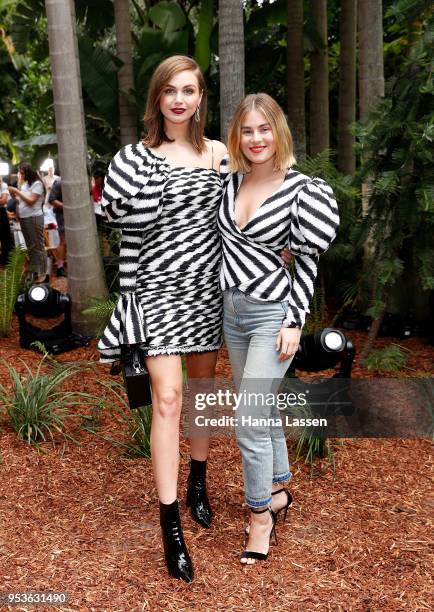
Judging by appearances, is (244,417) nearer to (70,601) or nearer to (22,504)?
(70,601)

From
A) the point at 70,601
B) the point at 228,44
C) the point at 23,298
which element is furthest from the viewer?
the point at 23,298

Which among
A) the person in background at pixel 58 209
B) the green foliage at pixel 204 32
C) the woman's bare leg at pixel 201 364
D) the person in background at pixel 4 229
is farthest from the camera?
the person in background at pixel 4 229

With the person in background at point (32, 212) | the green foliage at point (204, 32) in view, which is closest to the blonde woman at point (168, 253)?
the green foliage at point (204, 32)

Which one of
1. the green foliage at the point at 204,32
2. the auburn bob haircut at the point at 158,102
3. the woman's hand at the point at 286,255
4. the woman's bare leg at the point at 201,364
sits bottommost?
the woman's bare leg at the point at 201,364

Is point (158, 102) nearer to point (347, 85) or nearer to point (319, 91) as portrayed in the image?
point (347, 85)

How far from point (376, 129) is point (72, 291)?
2.93 m

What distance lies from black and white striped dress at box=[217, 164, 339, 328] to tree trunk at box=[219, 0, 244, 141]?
109 inches

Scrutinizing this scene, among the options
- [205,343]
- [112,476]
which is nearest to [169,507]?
[205,343]

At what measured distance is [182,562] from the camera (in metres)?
2.91

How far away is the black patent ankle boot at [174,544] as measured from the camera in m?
2.90

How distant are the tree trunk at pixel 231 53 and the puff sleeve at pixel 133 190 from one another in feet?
9.06

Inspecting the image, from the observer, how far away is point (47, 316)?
579cm

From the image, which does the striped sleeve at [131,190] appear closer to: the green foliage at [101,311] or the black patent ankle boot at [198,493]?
the black patent ankle boot at [198,493]

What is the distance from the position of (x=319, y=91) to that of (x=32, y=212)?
171 inches
